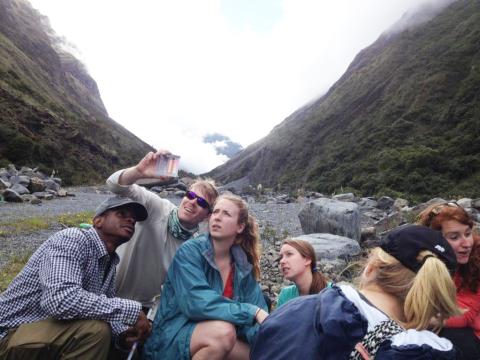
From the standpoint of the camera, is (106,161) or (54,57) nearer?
(106,161)

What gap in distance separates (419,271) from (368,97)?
221 feet

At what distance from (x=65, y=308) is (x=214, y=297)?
1.06 metres

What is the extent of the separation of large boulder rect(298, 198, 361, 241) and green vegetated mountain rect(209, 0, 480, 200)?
17629 mm

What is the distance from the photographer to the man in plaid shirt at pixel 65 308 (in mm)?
2322

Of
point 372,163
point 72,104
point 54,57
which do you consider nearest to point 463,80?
point 372,163

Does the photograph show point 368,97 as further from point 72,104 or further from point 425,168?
point 72,104

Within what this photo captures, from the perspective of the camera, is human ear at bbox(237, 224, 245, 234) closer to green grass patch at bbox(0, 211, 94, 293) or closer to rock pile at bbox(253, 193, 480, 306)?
rock pile at bbox(253, 193, 480, 306)

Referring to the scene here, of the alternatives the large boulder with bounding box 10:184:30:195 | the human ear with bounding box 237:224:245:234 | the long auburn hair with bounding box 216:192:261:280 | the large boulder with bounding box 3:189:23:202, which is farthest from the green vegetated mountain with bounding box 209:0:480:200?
the human ear with bounding box 237:224:245:234

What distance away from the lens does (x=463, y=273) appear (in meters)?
3.47

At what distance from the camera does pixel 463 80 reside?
4172 cm

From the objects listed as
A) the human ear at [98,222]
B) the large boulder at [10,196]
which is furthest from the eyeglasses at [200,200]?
the large boulder at [10,196]

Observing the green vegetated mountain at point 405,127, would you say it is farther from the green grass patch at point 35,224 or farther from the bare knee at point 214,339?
the bare knee at point 214,339

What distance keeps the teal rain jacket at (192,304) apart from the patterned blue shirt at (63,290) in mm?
355

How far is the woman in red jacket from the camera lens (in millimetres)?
3148
